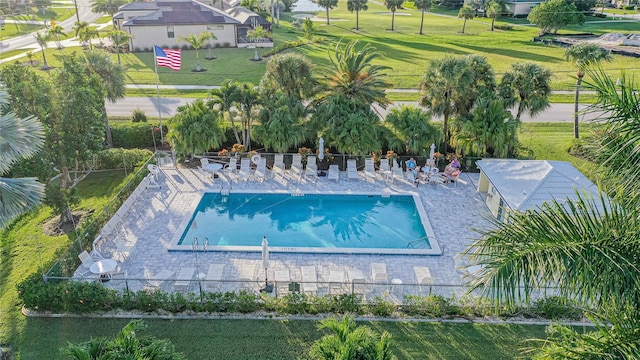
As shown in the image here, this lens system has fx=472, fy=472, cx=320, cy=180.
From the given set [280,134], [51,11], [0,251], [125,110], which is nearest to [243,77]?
[125,110]

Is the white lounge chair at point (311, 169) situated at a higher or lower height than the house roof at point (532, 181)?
lower

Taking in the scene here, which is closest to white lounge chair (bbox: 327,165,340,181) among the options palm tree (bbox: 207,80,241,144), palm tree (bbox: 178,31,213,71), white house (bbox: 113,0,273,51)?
palm tree (bbox: 207,80,241,144)

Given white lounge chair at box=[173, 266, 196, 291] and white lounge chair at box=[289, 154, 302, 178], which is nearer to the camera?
white lounge chair at box=[173, 266, 196, 291]

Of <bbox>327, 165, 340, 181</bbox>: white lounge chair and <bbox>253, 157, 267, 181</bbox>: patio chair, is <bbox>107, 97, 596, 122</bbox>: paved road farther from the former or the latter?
<bbox>253, 157, 267, 181</bbox>: patio chair

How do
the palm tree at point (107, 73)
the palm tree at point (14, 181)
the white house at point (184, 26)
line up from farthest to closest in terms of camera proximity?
the white house at point (184, 26) < the palm tree at point (107, 73) < the palm tree at point (14, 181)

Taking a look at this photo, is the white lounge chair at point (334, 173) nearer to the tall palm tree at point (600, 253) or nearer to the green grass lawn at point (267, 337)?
the green grass lawn at point (267, 337)

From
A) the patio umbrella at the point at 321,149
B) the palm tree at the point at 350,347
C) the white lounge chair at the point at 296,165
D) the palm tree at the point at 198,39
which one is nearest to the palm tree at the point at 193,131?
the white lounge chair at the point at 296,165
